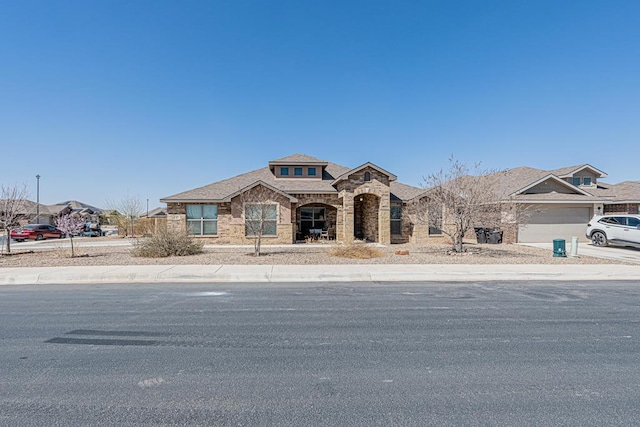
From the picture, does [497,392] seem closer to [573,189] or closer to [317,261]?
[317,261]

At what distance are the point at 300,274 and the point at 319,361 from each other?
6123 mm

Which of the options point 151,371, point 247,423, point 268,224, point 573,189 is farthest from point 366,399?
point 573,189

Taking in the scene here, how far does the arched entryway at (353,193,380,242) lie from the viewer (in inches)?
850

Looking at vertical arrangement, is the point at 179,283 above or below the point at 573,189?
below

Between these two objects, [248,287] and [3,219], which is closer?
[248,287]

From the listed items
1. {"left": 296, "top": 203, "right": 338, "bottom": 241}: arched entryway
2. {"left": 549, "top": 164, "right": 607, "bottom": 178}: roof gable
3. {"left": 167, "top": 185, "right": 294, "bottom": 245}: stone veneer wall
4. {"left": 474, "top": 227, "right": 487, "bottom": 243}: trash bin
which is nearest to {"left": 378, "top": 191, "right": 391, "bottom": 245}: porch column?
{"left": 296, "top": 203, "right": 338, "bottom": 241}: arched entryway

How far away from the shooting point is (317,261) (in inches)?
506

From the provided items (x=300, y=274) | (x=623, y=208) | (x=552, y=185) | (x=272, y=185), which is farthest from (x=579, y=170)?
(x=300, y=274)

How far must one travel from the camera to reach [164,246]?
14297 mm

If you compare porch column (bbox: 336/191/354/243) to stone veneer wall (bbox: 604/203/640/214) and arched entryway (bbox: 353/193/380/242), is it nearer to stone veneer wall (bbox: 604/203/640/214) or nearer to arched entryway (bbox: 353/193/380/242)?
arched entryway (bbox: 353/193/380/242)

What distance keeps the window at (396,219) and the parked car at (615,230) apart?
36.6 ft

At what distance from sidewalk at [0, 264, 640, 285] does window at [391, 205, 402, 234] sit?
10.3 metres

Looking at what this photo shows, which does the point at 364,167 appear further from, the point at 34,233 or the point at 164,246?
the point at 34,233

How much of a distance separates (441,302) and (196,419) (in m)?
5.86
